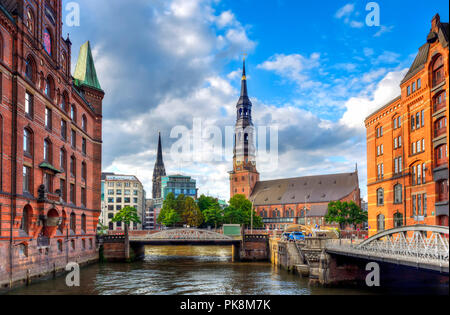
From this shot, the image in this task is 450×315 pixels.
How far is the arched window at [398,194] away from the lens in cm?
4172

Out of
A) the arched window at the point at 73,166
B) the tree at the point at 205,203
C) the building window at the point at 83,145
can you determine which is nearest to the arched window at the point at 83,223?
the arched window at the point at 73,166

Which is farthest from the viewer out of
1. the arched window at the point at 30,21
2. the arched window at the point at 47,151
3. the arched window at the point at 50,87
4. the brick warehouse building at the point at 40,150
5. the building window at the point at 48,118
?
the arched window at the point at 50,87

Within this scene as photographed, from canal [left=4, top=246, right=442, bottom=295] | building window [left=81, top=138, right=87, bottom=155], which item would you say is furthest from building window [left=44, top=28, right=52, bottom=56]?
canal [left=4, top=246, right=442, bottom=295]

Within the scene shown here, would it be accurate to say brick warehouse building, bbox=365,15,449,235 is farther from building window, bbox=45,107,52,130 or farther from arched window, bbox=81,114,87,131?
arched window, bbox=81,114,87,131

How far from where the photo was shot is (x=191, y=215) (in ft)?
355

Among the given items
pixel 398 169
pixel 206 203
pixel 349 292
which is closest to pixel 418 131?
pixel 398 169

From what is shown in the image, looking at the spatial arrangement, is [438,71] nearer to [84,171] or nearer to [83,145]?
[83,145]

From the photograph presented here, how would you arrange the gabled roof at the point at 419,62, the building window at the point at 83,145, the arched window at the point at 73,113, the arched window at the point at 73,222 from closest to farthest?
1. the gabled roof at the point at 419,62
2. the arched window at the point at 73,222
3. the arched window at the point at 73,113
4. the building window at the point at 83,145

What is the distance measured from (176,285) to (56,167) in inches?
635

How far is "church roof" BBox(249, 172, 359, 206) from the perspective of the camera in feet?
396

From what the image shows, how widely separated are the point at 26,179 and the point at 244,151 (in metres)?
110

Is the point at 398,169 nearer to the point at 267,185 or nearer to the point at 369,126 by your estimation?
the point at 369,126

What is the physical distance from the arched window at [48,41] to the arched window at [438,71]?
3435cm

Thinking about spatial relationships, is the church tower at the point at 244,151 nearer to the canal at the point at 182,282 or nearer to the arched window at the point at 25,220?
the canal at the point at 182,282
